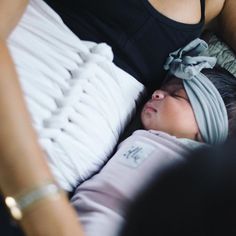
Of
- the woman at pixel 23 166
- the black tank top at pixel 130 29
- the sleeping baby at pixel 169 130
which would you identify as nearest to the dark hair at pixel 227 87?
the sleeping baby at pixel 169 130

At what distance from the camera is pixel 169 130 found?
1.02 meters

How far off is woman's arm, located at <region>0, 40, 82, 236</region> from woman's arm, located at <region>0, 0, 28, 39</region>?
0.10m

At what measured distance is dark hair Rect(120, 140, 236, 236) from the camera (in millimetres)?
423

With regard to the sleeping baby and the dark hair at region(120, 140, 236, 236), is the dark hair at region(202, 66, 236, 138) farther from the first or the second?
the dark hair at region(120, 140, 236, 236)

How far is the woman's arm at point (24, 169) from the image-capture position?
0.69 meters

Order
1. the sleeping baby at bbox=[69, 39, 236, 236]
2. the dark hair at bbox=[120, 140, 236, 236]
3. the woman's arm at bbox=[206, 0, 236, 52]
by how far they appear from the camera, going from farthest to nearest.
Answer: the woman's arm at bbox=[206, 0, 236, 52] → the sleeping baby at bbox=[69, 39, 236, 236] → the dark hair at bbox=[120, 140, 236, 236]

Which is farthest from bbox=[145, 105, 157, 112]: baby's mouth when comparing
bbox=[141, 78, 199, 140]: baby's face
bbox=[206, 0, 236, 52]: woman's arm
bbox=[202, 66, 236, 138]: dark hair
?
bbox=[206, 0, 236, 52]: woman's arm

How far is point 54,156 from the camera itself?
892 millimetres

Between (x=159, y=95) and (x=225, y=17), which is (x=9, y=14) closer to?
(x=159, y=95)

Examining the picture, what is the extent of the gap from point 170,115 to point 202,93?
0.31 ft

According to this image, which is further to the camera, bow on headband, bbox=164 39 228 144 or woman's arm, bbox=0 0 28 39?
bow on headband, bbox=164 39 228 144

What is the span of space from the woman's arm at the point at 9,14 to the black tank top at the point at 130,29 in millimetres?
202

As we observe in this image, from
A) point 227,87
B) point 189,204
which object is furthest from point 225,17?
point 189,204

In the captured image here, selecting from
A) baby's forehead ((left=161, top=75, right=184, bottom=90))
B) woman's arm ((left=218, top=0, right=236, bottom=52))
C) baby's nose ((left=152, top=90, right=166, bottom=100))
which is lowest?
baby's nose ((left=152, top=90, right=166, bottom=100))
